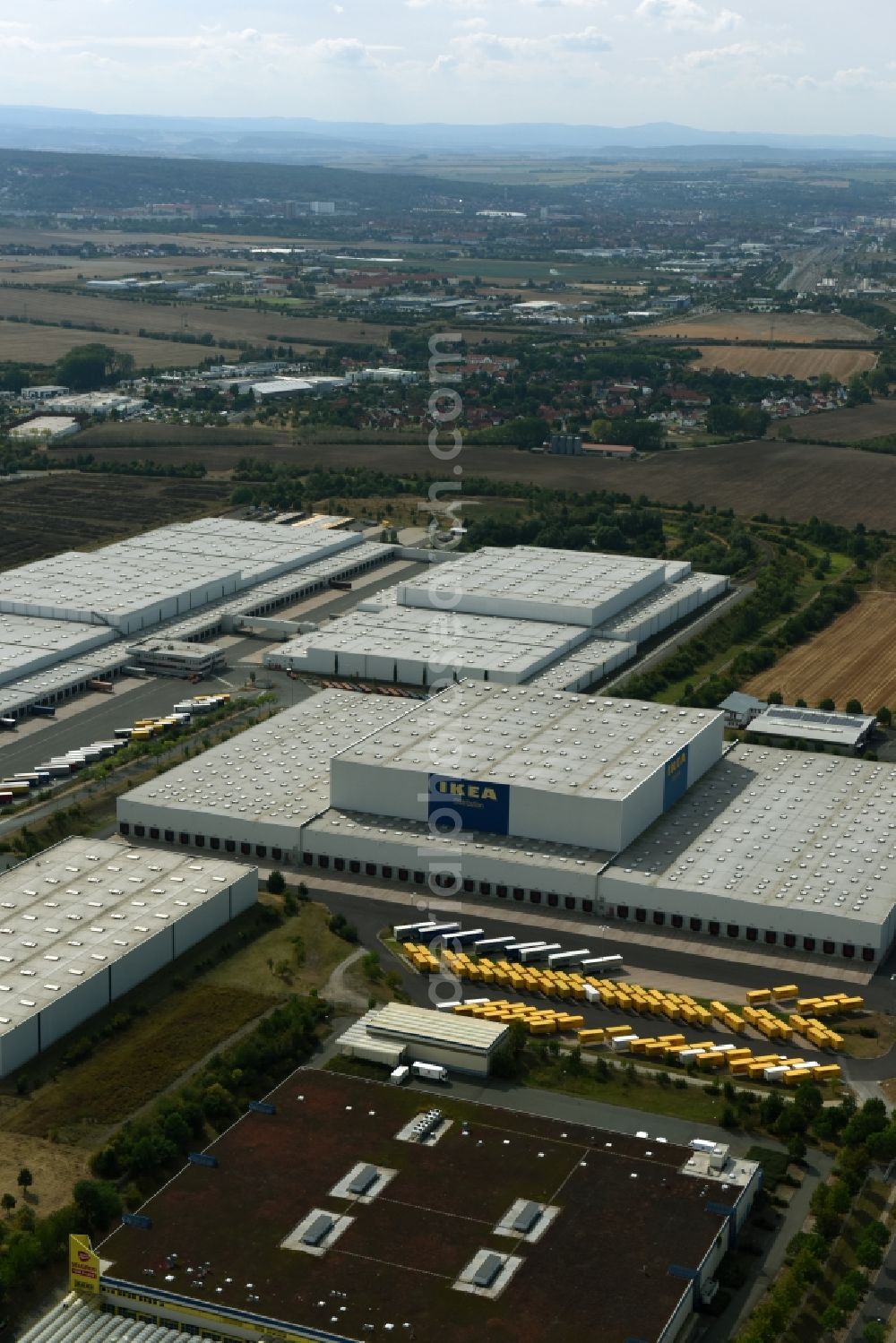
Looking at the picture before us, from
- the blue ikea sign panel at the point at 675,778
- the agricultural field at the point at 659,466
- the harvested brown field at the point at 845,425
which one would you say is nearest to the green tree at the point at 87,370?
the agricultural field at the point at 659,466

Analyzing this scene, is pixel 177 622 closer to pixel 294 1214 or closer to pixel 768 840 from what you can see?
pixel 768 840

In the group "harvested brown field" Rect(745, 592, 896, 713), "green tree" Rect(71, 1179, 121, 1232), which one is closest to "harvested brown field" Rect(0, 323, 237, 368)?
"harvested brown field" Rect(745, 592, 896, 713)

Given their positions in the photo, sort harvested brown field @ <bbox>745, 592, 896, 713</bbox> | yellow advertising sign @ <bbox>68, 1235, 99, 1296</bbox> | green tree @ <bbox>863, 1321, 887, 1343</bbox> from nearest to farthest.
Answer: green tree @ <bbox>863, 1321, 887, 1343</bbox>
yellow advertising sign @ <bbox>68, 1235, 99, 1296</bbox>
harvested brown field @ <bbox>745, 592, 896, 713</bbox>

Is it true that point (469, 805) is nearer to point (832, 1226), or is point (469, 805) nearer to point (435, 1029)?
point (435, 1029)

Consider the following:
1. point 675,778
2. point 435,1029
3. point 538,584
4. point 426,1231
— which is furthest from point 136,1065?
point 538,584

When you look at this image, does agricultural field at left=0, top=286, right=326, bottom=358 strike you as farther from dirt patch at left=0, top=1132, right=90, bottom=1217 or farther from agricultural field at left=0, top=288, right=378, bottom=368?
dirt patch at left=0, top=1132, right=90, bottom=1217

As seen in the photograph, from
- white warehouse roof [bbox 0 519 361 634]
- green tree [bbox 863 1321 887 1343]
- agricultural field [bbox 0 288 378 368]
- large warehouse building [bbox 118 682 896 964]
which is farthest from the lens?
agricultural field [bbox 0 288 378 368]
